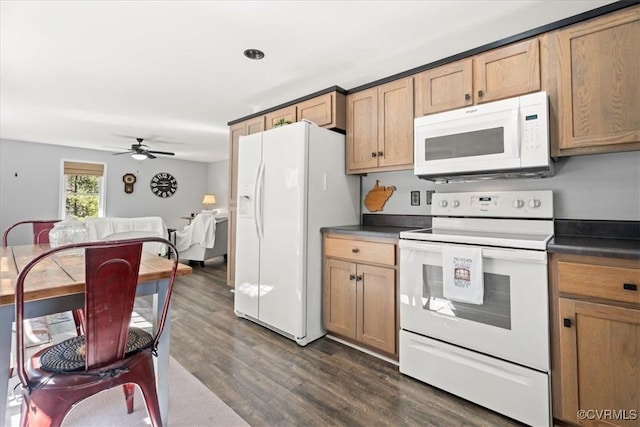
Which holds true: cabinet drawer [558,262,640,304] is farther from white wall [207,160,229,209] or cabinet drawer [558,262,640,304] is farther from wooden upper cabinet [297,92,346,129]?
white wall [207,160,229,209]

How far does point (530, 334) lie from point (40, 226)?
3.55 meters

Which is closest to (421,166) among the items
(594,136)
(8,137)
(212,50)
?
(594,136)

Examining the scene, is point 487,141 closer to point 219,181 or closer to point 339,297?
point 339,297

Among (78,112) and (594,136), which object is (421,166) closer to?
(594,136)

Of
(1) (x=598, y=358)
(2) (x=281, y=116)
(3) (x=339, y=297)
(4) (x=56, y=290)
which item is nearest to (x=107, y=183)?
(2) (x=281, y=116)

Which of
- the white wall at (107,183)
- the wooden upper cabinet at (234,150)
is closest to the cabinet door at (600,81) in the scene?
the wooden upper cabinet at (234,150)

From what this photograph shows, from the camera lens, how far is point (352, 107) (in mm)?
2779

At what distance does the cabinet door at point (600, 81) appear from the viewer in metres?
1.60

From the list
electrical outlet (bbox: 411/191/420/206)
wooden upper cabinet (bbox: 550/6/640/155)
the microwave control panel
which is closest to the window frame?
electrical outlet (bbox: 411/191/420/206)

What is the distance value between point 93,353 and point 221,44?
7.39 ft

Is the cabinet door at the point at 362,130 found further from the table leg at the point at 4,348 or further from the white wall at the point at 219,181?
the white wall at the point at 219,181

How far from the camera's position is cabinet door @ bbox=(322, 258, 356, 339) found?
241 cm

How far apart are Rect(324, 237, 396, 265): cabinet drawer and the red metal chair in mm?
1522

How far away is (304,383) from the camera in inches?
76.6
